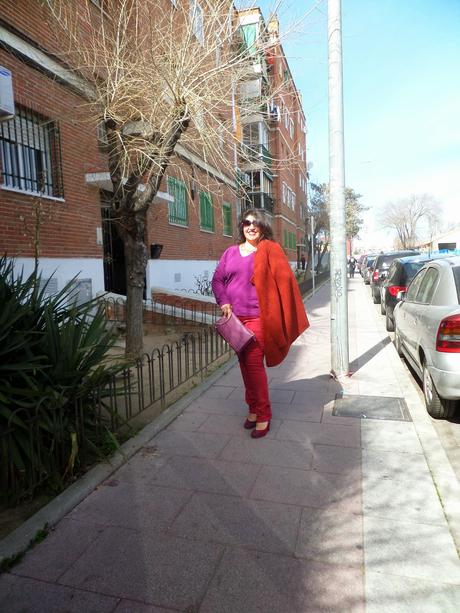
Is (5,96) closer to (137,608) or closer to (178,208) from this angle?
(137,608)

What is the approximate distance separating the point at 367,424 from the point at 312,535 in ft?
6.22

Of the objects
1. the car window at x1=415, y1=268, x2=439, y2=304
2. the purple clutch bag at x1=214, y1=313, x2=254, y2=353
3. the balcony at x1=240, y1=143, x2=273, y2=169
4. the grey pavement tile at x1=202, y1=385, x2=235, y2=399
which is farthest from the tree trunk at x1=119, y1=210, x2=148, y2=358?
the car window at x1=415, y1=268, x2=439, y2=304

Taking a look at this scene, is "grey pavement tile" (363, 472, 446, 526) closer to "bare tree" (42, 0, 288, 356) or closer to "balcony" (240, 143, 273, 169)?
"bare tree" (42, 0, 288, 356)

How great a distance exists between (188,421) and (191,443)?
1.81ft

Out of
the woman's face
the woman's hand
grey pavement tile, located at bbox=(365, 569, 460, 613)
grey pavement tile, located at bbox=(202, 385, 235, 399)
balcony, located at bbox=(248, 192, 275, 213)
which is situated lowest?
grey pavement tile, located at bbox=(365, 569, 460, 613)

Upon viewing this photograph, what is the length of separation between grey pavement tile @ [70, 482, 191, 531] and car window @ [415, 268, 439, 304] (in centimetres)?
358

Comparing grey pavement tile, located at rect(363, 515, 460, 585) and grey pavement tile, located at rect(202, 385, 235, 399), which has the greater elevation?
grey pavement tile, located at rect(202, 385, 235, 399)

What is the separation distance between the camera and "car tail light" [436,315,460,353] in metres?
4.03

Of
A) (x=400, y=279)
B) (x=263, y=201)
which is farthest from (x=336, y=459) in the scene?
(x=263, y=201)

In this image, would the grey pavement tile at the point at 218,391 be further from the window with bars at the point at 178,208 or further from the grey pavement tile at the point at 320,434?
the window with bars at the point at 178,208

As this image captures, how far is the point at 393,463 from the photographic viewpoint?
3449 mm

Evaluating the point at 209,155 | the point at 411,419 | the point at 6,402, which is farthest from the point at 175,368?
the point at 6,402

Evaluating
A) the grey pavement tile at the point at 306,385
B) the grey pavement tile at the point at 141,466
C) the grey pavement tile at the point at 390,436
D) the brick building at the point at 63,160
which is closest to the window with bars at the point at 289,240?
the brick building at the point at 63,160

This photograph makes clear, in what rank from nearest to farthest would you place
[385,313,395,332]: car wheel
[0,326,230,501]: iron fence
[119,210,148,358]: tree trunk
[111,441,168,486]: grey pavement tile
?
[0,326,230,501]: iron fence, [111,441,168,486]: grey pavement tile, [119,210,148,358]: tree trunk, [385,313,395,332]: car wheel
